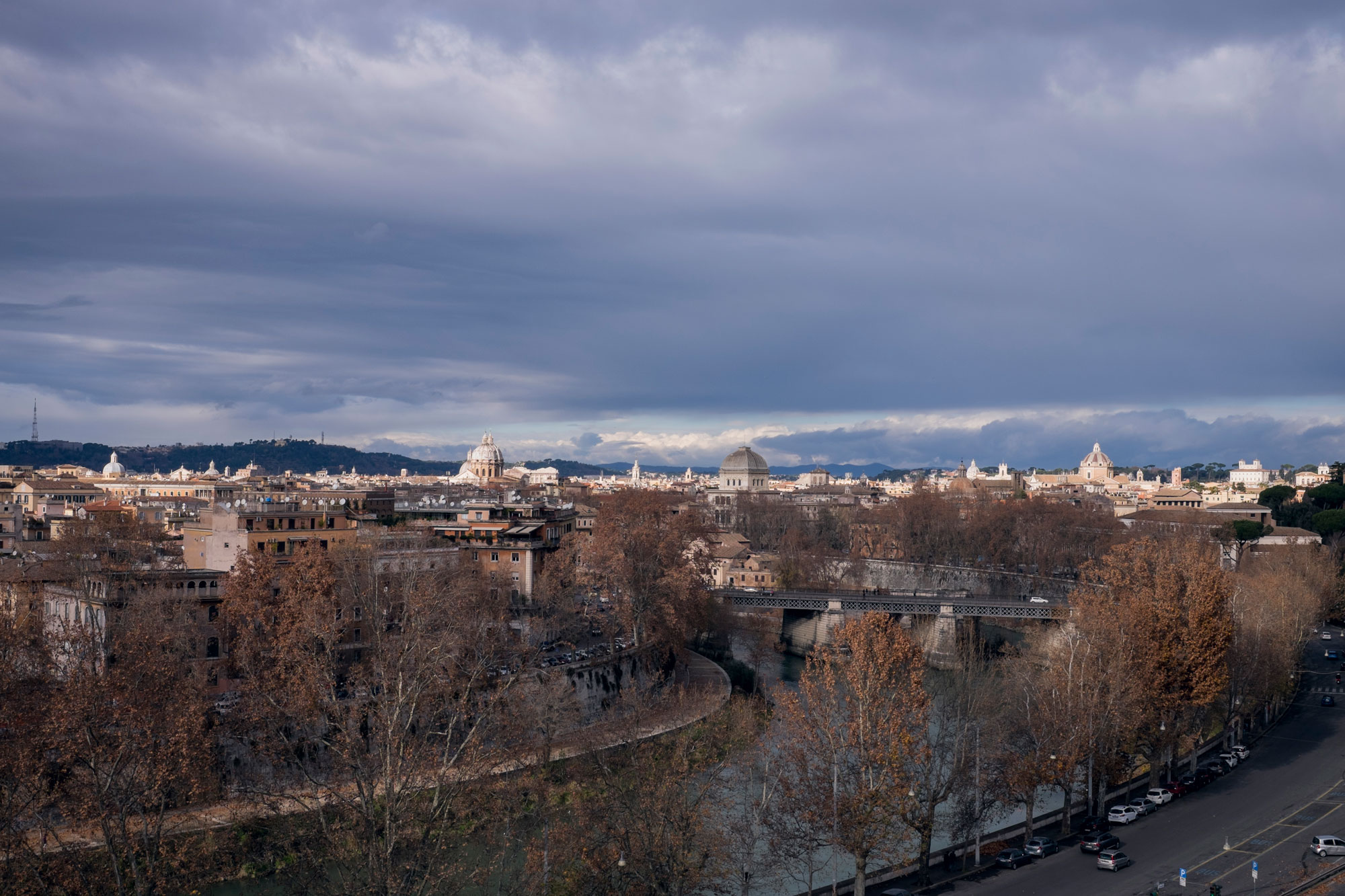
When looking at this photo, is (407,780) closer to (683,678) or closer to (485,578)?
(683,678)

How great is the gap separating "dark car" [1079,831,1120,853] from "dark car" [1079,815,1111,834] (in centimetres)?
70

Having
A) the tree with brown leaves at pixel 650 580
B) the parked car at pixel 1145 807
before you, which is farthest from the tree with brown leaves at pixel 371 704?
the parked car at pixel 1145 807

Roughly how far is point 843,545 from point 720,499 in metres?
34.4

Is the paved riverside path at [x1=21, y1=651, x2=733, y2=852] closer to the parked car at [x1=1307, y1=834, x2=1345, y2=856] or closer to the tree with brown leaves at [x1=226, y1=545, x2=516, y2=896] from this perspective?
the tree with brown leaves at [x1=226, y1=545, x2=516, y2=896]

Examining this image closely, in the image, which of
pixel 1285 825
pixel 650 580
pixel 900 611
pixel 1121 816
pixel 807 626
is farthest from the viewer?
pixel 807 626

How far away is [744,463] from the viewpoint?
15050cm

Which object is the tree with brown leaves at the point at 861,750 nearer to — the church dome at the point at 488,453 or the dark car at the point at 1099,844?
the dark car at the point at 1099,844

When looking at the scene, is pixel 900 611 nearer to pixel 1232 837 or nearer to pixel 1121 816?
pixel 1121 816

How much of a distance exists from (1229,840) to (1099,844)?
267 cm

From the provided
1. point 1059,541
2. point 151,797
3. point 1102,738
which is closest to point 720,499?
point 1059,541

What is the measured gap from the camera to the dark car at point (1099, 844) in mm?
21781

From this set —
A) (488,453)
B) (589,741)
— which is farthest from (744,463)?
(589,741)

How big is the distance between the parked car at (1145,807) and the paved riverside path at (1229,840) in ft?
0.59

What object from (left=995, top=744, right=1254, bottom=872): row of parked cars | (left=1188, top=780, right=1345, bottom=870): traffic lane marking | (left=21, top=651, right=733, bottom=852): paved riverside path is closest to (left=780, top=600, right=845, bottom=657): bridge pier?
(left=21, top=651, right=733, bottom=852): paved riverside path
